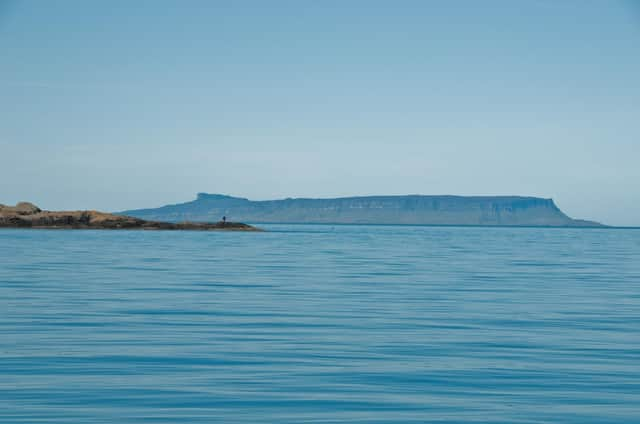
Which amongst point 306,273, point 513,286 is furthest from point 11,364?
point 306,273

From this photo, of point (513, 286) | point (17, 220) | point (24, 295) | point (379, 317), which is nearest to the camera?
point (379, 317)

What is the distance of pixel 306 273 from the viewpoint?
39688 mm

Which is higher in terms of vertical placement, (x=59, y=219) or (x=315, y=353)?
(x=59, y=219)

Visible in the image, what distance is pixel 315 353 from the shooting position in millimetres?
16000

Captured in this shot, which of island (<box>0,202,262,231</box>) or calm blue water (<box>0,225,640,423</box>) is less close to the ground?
island (<box>0,202,262,231</box>)

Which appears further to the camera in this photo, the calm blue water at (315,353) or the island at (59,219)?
the island at (59,219)

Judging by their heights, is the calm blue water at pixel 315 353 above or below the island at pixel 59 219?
below

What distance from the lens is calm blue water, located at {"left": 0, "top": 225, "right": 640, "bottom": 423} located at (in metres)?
11.5

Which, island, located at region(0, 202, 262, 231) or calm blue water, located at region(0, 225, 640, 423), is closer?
calm blue water, located at region(0, 225, 640, 423)

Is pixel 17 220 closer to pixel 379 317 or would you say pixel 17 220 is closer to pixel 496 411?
pixel 379 317

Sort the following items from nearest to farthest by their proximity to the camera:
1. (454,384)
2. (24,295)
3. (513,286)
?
(454,384), (24,295), (513,286)

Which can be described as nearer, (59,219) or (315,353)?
(315,353)

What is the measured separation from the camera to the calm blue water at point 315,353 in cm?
1152

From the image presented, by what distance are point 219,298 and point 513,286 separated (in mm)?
12575
